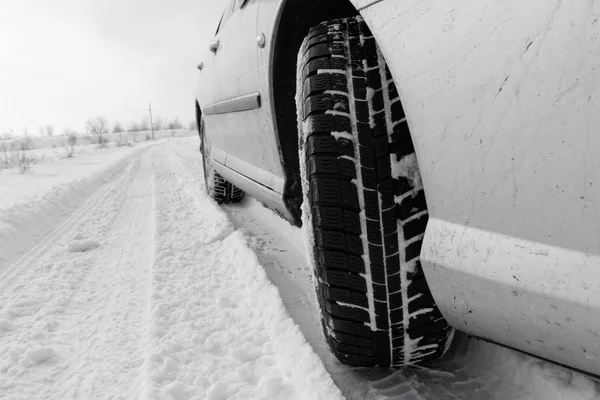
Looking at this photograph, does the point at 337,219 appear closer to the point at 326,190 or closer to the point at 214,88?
the point at 326,190

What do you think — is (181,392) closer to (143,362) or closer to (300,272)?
(143,362)

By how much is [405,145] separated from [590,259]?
48 cm

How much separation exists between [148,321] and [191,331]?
0.23 meters

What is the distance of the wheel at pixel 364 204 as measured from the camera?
1.02 meters

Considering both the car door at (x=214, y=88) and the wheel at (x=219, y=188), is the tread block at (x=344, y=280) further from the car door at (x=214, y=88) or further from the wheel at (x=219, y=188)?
the wheel at (x=219, y=188)

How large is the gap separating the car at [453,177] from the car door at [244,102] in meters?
0.53

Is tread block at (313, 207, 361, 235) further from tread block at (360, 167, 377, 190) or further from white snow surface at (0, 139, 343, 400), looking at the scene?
white snow surface at (0, 139, 343, 400)

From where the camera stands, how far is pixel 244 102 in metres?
1.93

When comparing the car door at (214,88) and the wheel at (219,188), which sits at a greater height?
the car door at (214,88)

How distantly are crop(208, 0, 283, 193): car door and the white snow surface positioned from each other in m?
0.51


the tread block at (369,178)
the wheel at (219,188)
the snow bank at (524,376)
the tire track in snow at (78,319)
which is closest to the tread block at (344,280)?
the tread block at (369,178)

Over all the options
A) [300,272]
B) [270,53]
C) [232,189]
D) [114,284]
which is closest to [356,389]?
[300,272]

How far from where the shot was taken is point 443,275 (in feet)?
2.91

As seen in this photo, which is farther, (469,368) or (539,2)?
(469,368)
